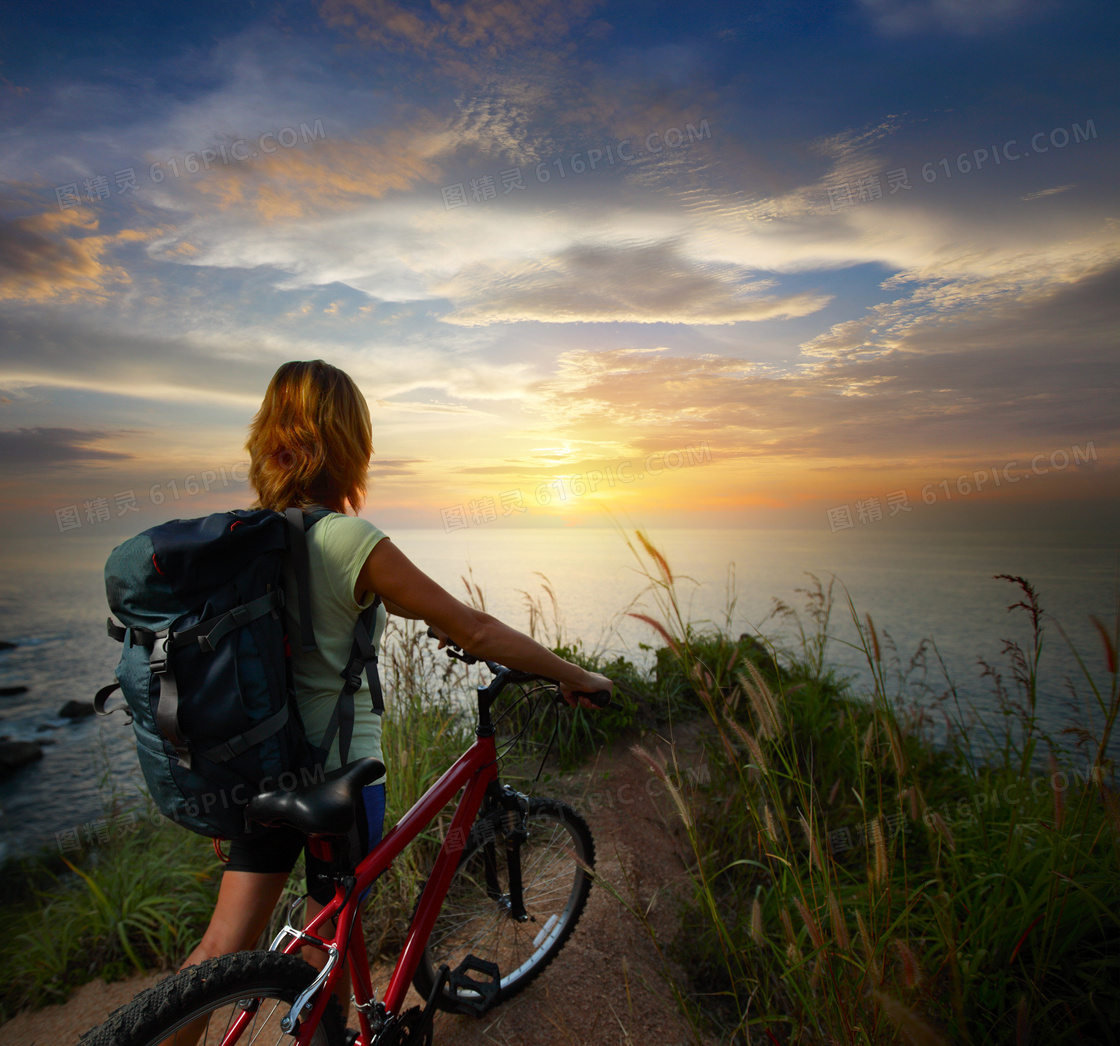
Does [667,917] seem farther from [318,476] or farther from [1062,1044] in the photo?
[318,476]

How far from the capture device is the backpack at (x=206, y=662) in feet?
4.67

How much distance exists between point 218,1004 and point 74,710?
4.48 m

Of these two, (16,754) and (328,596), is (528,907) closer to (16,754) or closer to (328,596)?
(328,596)

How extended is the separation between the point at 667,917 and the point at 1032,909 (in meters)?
1.65

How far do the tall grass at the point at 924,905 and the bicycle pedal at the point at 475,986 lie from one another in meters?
0.82

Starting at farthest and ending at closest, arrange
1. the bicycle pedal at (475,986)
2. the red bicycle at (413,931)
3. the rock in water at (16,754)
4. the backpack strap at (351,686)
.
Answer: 1. the rock in water at (16,754)
2. the bicycle pedal at (475,986)
3. the backpack strap at (351,686)
4. the red bicycle at (413,931)

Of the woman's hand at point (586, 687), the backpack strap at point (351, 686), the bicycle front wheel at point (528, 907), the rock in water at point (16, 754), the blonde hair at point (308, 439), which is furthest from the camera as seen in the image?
the rock in water at point (16, 754)

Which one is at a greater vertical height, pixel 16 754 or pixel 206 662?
pixel 206 662

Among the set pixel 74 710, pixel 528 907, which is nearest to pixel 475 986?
pixel 528 907

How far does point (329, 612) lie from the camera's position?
1.66 meters

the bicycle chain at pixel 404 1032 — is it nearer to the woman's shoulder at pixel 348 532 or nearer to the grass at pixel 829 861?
the grass at pixel 829 861

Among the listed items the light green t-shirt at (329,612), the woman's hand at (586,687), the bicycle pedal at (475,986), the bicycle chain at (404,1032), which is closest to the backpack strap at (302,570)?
the light green t-shirt at (329,612)

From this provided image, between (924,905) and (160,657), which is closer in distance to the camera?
(160,657)

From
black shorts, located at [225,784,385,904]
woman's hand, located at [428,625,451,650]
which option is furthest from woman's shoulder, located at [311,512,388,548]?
black shorts, located at [225,784,385,904]
